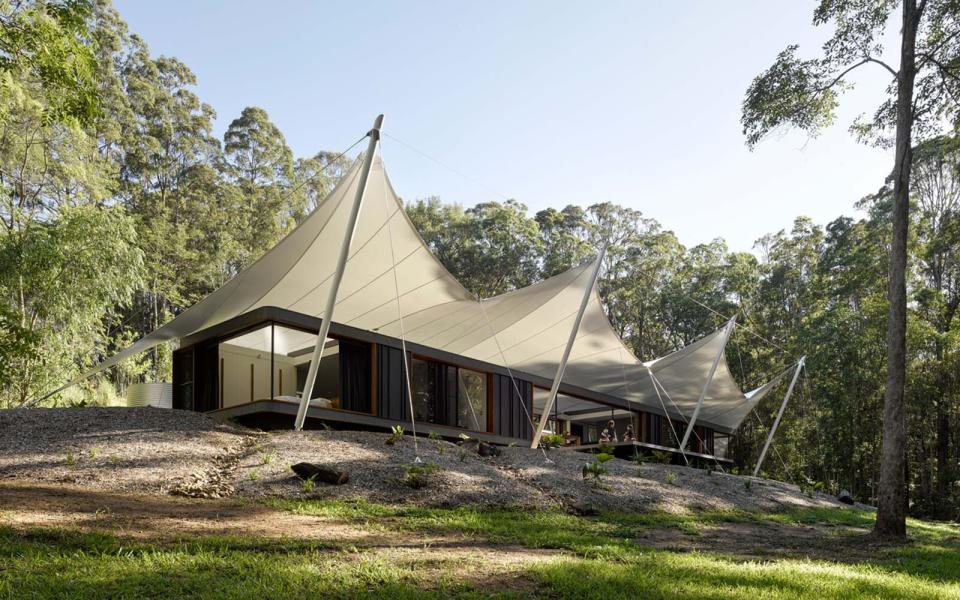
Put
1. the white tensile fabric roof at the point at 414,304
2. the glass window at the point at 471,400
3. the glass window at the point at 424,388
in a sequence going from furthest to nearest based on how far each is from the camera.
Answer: the glass window at the point at 471,400 < the glass window at the point at 424,388 < the white tensile fabric roof at the point at 414,304

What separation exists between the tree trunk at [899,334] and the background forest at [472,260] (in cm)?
639

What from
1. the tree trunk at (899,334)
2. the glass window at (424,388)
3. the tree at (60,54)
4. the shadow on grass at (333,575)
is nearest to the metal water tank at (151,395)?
the glass window at (424,388)

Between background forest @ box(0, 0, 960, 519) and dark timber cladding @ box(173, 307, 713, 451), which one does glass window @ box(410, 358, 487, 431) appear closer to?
dark timber cladding @ box(173, 307, 713, 451)

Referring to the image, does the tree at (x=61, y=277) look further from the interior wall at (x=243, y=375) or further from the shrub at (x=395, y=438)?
the shrub at (x=395, y=438)

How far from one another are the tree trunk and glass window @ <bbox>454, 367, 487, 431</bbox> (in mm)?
8224

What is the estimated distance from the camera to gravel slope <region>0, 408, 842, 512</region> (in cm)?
701

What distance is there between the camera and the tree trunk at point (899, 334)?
7.80 metres

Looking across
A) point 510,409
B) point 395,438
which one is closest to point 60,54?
point 395,438

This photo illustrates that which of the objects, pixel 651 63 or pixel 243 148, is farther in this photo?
pixel 243 148

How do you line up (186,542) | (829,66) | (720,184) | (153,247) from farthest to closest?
(153,247)
(720,184)
(829,66)
(186,542)

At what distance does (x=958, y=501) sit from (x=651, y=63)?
16854 mm

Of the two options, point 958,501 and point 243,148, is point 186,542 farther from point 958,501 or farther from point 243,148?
point 243,148

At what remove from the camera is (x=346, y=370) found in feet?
39.9

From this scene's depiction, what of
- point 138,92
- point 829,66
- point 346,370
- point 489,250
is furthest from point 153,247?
point 829,66
